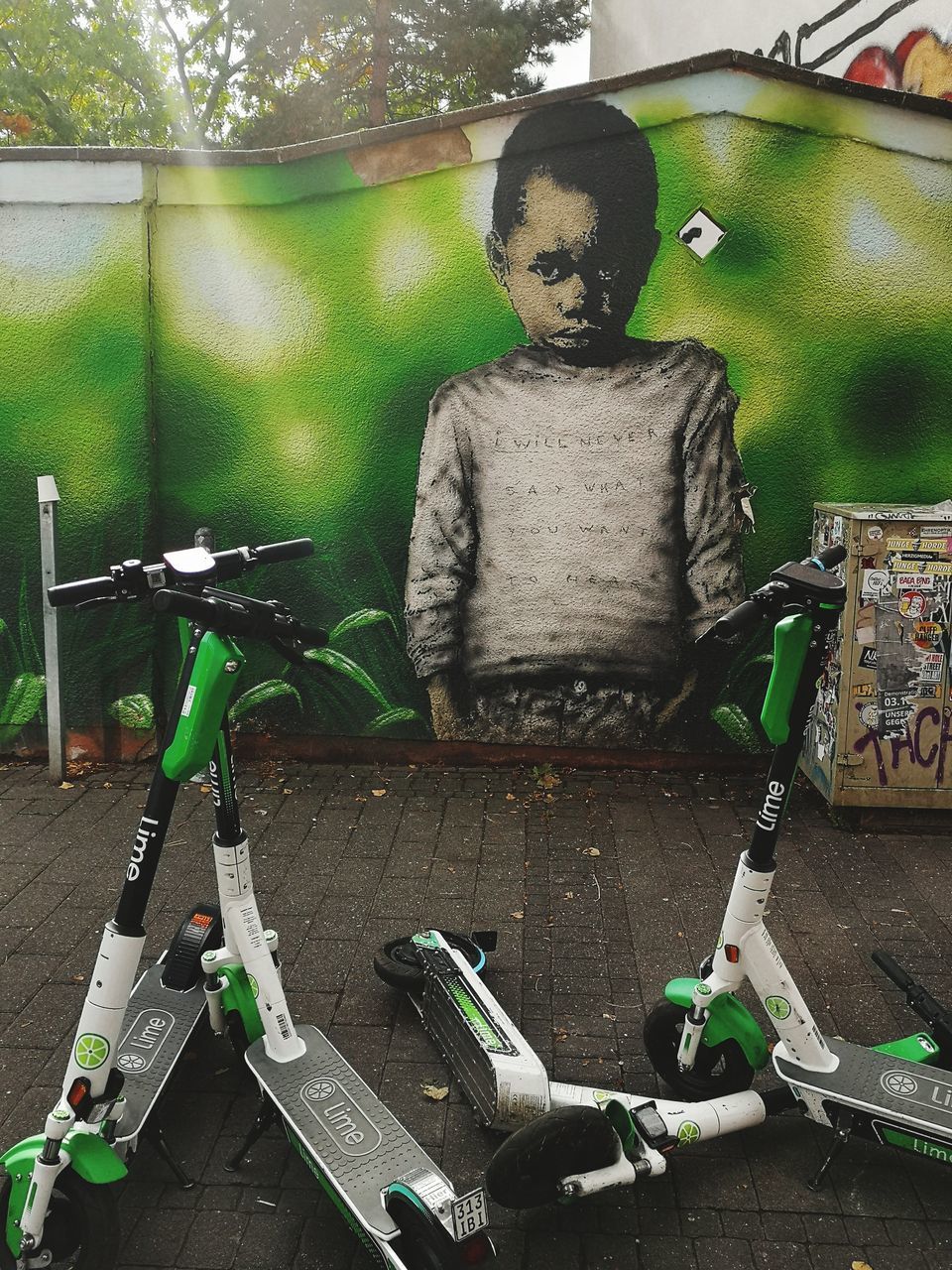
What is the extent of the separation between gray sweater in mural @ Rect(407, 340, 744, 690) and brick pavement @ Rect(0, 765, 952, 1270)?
0.87 metres

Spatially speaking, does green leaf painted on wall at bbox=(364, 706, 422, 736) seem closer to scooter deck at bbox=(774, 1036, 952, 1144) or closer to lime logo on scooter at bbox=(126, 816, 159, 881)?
scooter deck at bbox=(774, 1036, 952, 1144)

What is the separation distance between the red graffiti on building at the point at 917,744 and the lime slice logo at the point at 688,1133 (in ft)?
9.74

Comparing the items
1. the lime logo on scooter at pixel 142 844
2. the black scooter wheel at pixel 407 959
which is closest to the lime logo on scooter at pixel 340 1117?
the black scooter wheel at pixel 407 959

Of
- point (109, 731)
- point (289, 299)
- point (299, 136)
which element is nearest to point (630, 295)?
point (289, 299)

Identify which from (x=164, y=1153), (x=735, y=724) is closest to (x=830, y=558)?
(x=164, y=1153)

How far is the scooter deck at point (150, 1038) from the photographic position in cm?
296

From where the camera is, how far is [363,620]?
635 cm

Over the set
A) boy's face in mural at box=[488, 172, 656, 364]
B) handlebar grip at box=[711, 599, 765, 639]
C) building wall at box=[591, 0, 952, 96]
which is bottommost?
handlebar grip at box=[711, 599, 765, 639]

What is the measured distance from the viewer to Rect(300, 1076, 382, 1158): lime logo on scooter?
282 cm

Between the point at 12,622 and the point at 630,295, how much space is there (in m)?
4.29

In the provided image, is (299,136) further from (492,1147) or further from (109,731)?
(492,1147)

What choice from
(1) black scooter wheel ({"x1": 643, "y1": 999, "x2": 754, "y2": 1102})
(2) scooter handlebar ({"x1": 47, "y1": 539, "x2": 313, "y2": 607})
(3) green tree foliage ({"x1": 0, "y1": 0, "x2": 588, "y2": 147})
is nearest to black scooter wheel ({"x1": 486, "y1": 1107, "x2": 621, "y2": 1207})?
(1) black scooter wheel ({"x1": 643, "y1": 999, "x2": 754, "y2": 1102})

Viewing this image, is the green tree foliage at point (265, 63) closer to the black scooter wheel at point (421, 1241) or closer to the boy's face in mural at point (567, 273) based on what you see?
the boy's face in mural at point (567, 273)

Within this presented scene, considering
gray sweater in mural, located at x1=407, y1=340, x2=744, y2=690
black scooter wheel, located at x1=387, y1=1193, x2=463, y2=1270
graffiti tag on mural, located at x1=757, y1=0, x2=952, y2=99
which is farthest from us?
graffiti tag on mural, located at x1=757, y1=0, x2=952, y2=99
